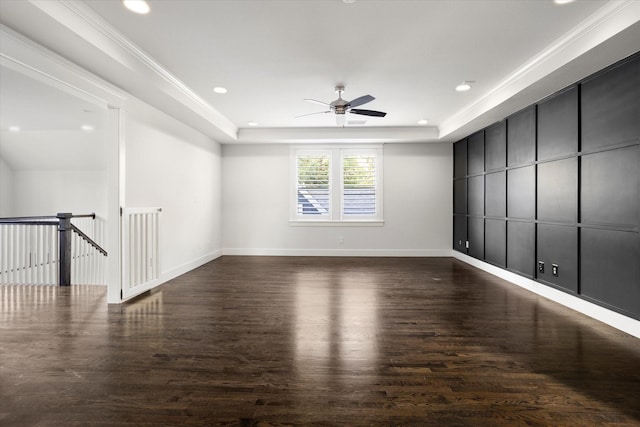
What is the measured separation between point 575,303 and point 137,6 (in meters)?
5.10

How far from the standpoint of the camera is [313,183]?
6.99 meters

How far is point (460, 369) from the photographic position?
82.0 inches

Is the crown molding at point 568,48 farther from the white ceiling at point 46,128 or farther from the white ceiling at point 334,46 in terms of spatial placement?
the white ceiling at point 46,128

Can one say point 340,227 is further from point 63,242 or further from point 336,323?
point 63,242

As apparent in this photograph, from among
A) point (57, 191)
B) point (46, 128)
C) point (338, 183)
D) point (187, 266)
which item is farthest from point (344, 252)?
point (57, 191)

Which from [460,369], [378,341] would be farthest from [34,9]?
[460,369]

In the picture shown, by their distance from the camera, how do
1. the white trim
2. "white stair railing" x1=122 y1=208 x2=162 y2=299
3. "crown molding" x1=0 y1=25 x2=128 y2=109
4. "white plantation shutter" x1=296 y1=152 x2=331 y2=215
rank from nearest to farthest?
"crown molding" x1=0 y1=25 x2=128 y2=109 → "white stair railing" x1=122 y1=208 x2=162 y2=299 → the white trim → "white plantation shutter" x1=296 y1=152 x2=331 y2=215

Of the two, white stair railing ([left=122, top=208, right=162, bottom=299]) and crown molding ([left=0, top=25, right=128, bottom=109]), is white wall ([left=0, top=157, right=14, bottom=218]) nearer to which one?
white stair railing ([left=122, top=208, right=162, bottom=299])

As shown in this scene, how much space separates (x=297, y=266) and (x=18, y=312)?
12.3 ft

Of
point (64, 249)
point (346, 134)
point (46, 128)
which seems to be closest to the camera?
point (64, 249)

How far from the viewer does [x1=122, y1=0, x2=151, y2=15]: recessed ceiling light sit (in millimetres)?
2311

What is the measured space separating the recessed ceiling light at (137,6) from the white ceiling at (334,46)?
0.06m

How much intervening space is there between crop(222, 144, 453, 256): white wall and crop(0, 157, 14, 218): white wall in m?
5.08

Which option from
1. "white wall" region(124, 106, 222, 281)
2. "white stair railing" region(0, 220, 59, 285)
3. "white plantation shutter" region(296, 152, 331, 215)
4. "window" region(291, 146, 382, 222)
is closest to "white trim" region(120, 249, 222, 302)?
"white wall" region(124, 106, 222, 281)
